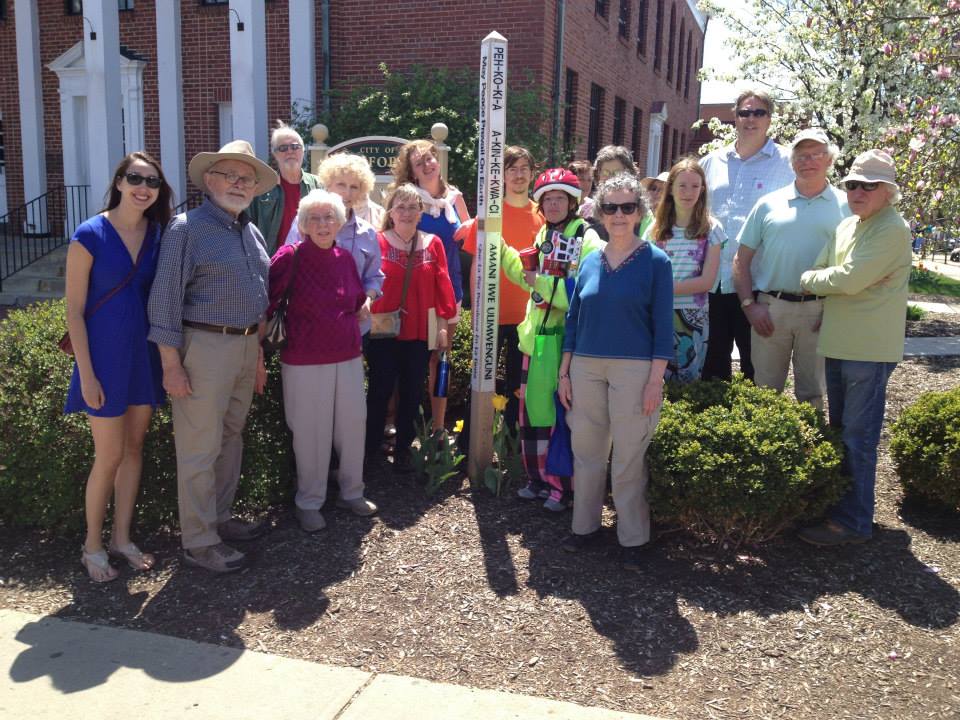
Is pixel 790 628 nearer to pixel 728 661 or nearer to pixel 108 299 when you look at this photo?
pixel 728 661

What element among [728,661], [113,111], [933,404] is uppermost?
[113,111]

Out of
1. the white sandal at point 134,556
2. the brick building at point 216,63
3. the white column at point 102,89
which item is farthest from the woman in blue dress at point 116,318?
the white column at point 102,89

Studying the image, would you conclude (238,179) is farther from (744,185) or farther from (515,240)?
(744,185)

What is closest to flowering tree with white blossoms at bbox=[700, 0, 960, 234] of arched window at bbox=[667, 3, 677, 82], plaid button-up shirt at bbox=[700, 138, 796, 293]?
plaid button-up shirt at bbox=[700, 138, 796, 293]

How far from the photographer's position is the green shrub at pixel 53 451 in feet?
13.1

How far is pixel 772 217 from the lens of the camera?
15.0 ft

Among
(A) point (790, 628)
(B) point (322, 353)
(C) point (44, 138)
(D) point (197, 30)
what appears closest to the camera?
(A) point (790, 628)

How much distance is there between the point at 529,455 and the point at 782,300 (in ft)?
5.35

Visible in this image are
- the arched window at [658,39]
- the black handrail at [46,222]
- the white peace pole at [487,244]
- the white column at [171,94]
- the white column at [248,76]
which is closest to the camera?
the white peace pole at [487,244]

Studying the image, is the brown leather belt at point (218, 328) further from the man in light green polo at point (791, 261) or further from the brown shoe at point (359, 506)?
the man in light green polo at point (791, 261)

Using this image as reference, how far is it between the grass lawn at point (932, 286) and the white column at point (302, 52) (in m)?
12.1

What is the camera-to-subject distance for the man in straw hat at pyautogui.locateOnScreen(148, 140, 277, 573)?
11.7 feet

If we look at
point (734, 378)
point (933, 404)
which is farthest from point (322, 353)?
point (933, 404)

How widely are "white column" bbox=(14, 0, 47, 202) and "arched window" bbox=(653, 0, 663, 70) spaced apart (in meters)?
14.9
